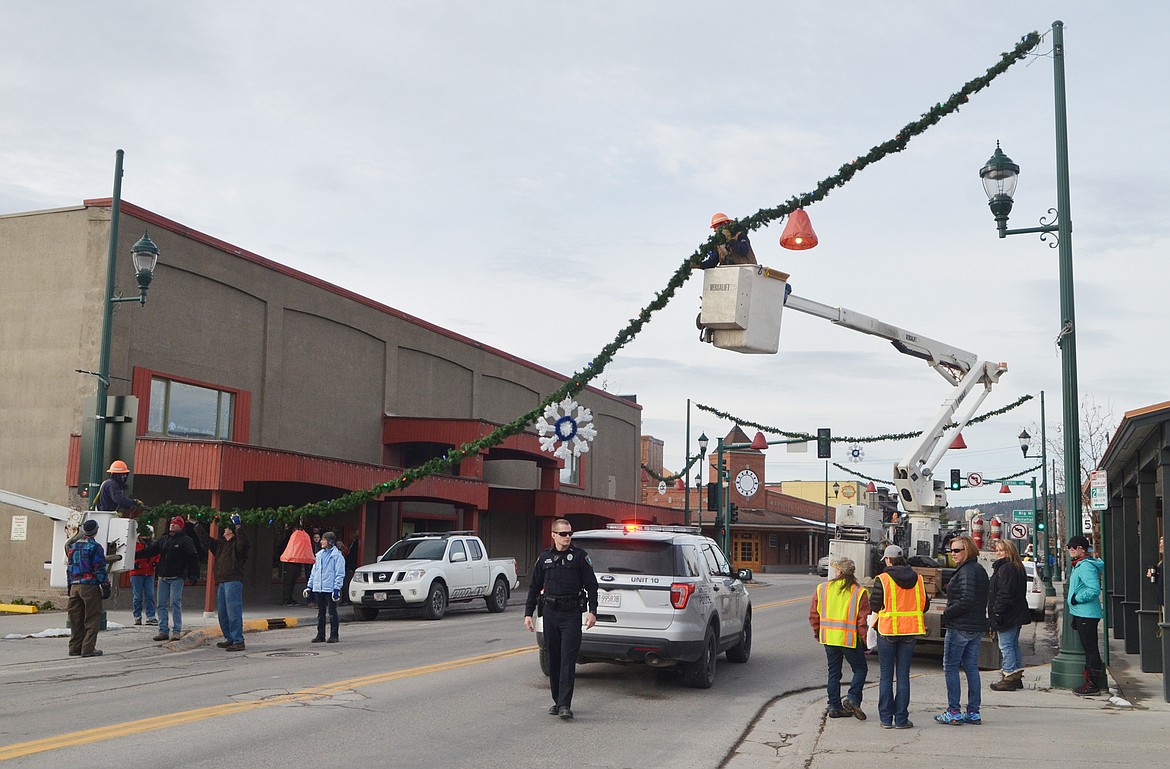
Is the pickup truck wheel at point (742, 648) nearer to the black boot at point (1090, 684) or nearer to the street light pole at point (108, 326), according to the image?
the black boot at point (1090, 684)

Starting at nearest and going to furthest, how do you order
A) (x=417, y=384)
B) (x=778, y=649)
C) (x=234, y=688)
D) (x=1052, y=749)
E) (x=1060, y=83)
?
1. (x=1052, y=749)
2. (x=234, y=688)
3. (x=1060, y=83)
4. (x=778, y=649)
5. (x=417, y=384)

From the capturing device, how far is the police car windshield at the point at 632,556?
12.2m

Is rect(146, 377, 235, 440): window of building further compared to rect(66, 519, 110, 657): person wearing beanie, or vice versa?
rect(146, 377, 235, 440): window of building

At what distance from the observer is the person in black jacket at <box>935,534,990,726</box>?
33.8 ft

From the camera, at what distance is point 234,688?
11.9 m

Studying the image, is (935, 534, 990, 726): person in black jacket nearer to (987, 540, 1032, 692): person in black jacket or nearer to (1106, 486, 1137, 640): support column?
(987, 540, 1032, 692): person in black jacket

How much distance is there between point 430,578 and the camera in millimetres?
22500

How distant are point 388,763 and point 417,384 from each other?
91.0 feet

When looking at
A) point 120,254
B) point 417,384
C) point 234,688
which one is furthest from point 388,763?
point 417,384

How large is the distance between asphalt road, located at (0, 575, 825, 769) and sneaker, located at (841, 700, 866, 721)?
0.93 meters

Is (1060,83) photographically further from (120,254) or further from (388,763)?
(120,254)

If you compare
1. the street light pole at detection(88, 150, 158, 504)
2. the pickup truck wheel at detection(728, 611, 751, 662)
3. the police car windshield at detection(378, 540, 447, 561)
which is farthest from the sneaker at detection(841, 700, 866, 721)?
the police car windshield at detection(378, 540, 447, 561)

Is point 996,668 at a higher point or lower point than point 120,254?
lower

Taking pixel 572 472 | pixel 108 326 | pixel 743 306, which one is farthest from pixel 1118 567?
pixel 572 472
